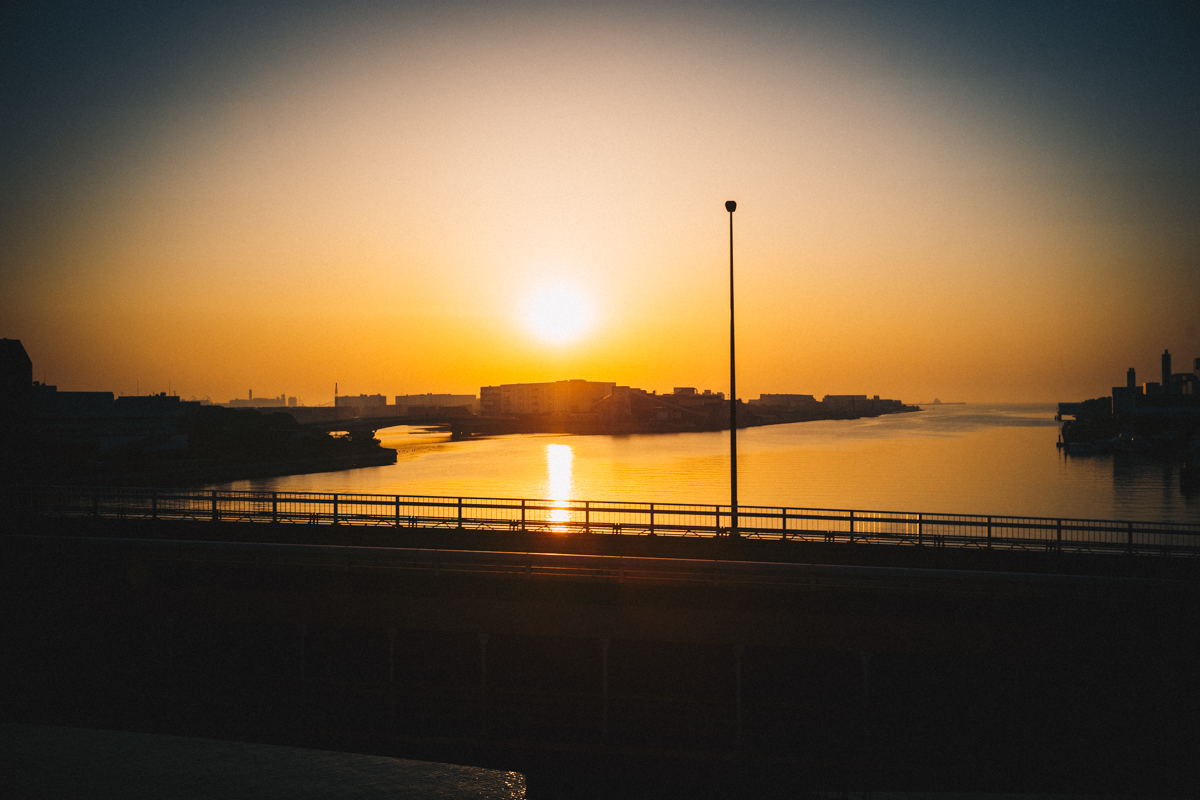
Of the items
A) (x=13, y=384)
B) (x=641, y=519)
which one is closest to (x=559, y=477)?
(x=641, y=519)

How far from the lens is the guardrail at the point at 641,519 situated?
1669 cm

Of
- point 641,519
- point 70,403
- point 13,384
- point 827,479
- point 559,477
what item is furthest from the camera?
point 70,403

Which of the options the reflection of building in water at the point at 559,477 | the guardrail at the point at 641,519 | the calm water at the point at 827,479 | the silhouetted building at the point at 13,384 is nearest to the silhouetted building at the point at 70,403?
the calm water at the point at 827,479

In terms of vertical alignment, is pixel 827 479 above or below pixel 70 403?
below

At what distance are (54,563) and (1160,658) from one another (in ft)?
56.1

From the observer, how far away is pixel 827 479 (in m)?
58.2

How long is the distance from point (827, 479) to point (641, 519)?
26804mm

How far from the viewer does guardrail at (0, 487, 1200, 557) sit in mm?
16688

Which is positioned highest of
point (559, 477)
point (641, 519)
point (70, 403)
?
point (70, 403)

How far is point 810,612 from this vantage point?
956cm

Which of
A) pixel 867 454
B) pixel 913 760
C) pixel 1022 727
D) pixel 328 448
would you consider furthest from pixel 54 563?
pixel 867 454

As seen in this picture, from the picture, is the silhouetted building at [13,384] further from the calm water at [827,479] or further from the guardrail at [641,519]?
the calm water at [827,479]

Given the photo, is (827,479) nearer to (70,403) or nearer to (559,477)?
(559,477)

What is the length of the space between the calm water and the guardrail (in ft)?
18.4
